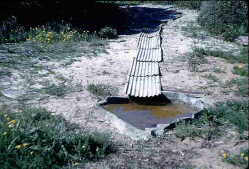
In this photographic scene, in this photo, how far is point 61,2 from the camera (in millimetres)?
14234

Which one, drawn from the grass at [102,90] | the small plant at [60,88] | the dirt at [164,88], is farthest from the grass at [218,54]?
the small plant at [60,88]

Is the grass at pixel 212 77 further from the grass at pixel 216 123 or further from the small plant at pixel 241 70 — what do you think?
the grass at pixel 216 123

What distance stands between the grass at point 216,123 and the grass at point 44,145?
1297mm

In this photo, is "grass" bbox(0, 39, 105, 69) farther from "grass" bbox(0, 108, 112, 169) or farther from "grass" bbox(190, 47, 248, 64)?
"grass" bbox(0, 108, 112, 169)

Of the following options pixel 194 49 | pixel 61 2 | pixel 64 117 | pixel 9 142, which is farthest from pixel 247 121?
pixel 61 2

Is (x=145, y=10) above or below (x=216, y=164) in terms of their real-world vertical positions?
above

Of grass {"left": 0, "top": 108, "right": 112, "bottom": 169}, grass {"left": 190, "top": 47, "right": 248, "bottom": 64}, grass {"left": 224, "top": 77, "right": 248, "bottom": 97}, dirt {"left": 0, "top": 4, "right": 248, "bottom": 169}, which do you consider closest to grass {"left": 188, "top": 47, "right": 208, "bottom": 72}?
grass {"left": 190, "top": 47, "right": 248, "bottom": 64}

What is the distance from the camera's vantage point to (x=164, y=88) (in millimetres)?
7805

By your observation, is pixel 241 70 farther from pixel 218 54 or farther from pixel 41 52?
pixel 41 52

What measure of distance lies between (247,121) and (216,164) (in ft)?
4.07

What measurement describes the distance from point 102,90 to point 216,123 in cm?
257

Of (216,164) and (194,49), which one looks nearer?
(216,164)

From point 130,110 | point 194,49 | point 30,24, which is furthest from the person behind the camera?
point 30,24

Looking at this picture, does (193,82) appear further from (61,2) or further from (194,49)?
(61,2)
